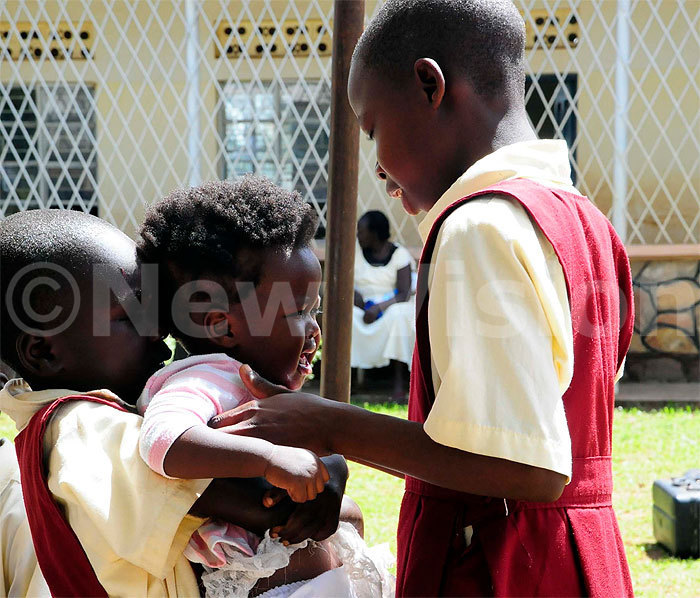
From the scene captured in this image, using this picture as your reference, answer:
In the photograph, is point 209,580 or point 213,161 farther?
point 213,161

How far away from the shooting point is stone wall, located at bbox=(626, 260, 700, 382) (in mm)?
7992

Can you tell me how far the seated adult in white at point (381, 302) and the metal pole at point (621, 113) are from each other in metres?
1.84

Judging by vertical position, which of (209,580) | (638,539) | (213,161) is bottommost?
(638,539)

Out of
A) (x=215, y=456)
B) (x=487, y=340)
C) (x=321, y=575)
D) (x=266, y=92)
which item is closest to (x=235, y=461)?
(x=215, y=456)

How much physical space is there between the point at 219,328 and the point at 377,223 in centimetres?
627

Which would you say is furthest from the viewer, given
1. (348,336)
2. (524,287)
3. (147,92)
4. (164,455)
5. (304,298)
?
(147,92)

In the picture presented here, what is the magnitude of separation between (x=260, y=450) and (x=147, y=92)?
775cm

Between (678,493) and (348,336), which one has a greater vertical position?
(348,336)

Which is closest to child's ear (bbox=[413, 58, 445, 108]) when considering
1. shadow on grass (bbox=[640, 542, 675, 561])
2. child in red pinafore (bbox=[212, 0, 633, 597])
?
child in red pinafore (bbox=[212, 0, 633, 597])

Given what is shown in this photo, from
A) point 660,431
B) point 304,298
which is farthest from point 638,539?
point 304,298

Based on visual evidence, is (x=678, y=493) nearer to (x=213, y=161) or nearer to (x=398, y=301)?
(x=398, y=301)

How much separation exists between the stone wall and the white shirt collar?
680 cm

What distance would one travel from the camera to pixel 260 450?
4.91 feet

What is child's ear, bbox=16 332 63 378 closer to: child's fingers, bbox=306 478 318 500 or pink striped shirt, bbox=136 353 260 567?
pink striped shirt, bbox=136 353 260 567
